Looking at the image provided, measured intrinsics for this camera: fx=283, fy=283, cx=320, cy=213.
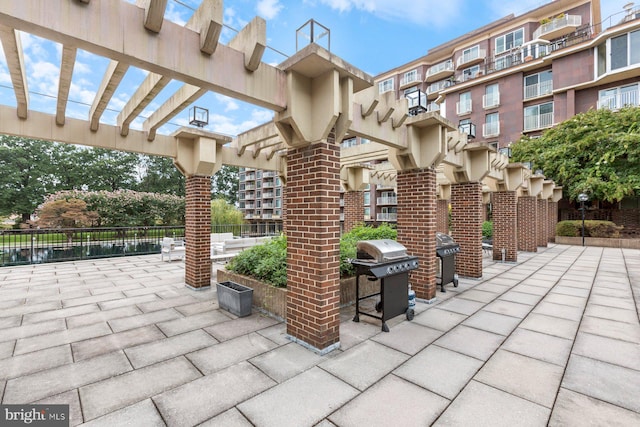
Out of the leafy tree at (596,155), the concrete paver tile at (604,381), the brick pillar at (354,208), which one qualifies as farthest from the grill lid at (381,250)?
the leafy tree at (596,155)

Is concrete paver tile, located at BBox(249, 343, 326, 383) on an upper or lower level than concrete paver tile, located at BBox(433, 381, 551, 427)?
upper

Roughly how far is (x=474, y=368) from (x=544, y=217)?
50.4 feet

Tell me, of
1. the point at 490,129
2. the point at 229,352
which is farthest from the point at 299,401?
the point at 490,129

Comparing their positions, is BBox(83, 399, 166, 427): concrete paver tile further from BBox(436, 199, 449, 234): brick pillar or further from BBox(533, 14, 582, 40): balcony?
BBox(533, 14, 582, 40): balcony

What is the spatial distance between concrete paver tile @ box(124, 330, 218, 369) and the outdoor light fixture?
4.19 meters

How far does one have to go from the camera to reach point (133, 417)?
91.2 inches

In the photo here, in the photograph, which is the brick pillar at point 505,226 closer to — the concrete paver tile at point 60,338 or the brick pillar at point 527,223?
the brick pillar at point 527,223

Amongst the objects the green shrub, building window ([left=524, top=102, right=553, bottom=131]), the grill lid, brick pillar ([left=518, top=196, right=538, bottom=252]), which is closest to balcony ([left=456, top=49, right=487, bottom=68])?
building window ([left=524, top=102, right=553, bottom=131])

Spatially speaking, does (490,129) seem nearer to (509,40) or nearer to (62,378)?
(509,40)

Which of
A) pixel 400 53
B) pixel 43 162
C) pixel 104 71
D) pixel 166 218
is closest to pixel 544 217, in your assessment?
pixel 104 71

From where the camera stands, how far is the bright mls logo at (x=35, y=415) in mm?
2275

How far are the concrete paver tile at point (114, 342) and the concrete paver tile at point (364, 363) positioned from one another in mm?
2470

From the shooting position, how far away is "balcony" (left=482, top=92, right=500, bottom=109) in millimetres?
22781

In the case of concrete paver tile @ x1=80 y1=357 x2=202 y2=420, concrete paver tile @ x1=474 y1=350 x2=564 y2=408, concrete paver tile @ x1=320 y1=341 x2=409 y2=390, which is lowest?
concrete paver tile @ x1=474 y1=350 x2=564 y2=408
